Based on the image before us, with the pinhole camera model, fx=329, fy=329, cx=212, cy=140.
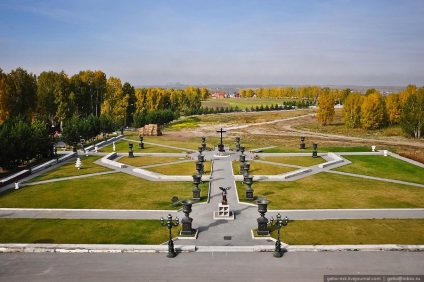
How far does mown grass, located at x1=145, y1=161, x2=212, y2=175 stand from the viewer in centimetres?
3472

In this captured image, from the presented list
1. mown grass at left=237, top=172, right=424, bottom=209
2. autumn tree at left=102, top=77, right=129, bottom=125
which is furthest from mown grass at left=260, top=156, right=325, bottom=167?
autumn tree at left=102, top=77, right=129, bottom=125

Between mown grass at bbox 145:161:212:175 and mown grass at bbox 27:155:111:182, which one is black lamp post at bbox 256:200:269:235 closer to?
mown grass at bbox 145:161:212:175

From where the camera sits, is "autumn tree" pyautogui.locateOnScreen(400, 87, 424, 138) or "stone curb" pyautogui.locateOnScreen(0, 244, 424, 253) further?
"autumn tree" pyautogui.locateOnScreen(400, 87, 424, 138)

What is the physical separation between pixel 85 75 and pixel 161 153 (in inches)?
1667

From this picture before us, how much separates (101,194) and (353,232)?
1940 centimetres

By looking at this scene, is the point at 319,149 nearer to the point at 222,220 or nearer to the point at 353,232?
the point at 353,232

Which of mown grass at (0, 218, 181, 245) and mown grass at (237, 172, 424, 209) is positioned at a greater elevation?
mown grass at (237, 172, 424, 209)

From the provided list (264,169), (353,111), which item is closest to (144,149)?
(264,169)

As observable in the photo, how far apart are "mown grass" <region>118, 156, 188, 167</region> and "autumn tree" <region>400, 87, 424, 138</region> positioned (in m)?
49.9

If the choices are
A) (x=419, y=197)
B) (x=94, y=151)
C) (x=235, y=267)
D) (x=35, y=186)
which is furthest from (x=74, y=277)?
(x=94, y=151)

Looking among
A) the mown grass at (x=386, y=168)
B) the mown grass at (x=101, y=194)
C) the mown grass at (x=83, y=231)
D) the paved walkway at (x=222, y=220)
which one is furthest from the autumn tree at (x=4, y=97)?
the mown grass at (x=386, y=168)

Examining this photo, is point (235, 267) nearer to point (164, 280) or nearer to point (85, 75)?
point (164, 280)

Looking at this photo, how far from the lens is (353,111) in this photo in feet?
266

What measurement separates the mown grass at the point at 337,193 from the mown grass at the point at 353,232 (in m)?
3.15
